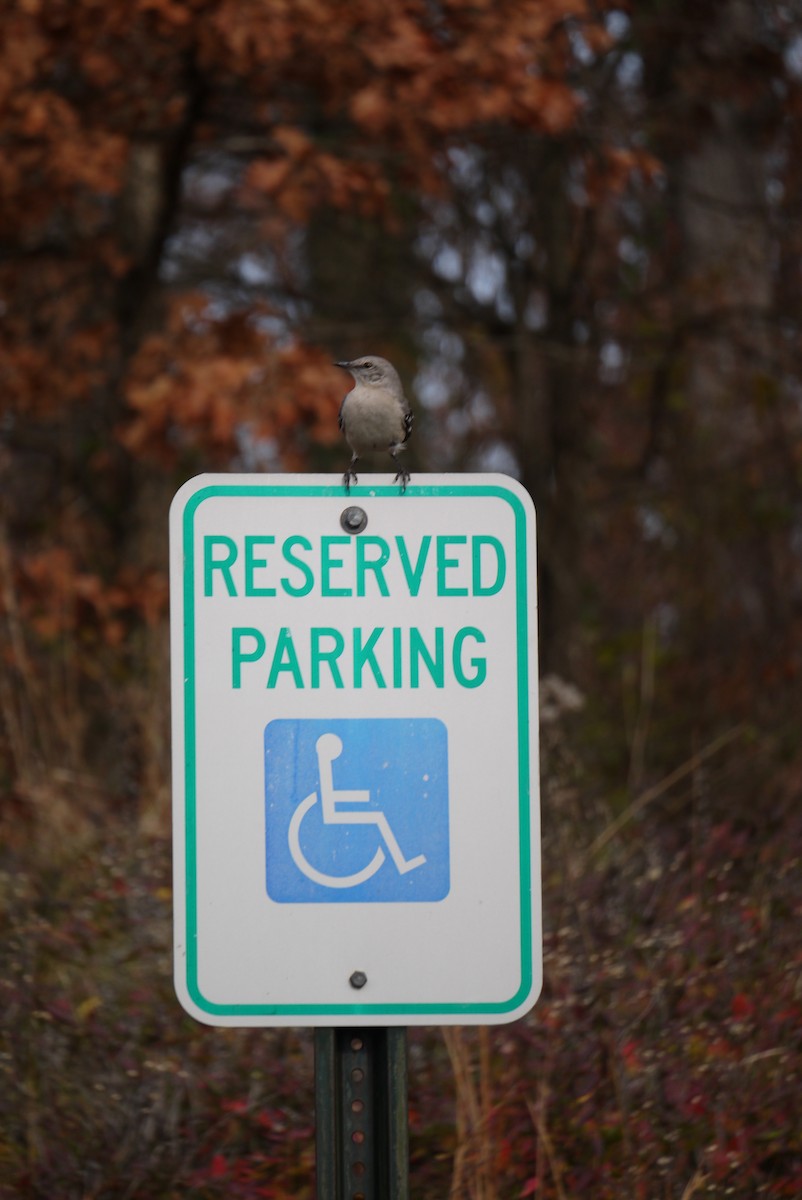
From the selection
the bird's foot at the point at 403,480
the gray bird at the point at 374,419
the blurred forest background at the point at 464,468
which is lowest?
the blurred forest background at the point at 464,468

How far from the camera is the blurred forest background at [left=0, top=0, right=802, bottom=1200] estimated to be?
3.69 metres

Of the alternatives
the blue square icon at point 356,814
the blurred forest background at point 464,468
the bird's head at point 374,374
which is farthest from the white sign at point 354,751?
the blurred forest background at point 464,468

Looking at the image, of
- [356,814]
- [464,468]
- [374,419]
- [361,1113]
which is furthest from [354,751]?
[464,468]

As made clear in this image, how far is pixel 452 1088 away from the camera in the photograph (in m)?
3.96

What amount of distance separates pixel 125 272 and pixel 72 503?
4.09ft

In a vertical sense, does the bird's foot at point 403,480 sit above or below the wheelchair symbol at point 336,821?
above

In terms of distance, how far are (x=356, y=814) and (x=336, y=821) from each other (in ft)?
0.09

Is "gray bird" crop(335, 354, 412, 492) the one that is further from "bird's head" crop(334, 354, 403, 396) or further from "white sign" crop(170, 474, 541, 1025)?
"white sign" crop(170, 474, 541, 1025)

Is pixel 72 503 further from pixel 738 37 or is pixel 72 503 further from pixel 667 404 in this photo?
pixel 738 37

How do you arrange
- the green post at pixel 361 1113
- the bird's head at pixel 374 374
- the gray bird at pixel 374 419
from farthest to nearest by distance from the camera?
the bird's head at pixel 374 374 < the gray bird at pixel 374 419 < the green post at pixel 361 1113

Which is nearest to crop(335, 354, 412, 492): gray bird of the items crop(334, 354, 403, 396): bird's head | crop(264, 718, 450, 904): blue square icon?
crop(334, 354, 403, 396): bird's head

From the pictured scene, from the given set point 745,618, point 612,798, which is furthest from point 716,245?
point 612,798

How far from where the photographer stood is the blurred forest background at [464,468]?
12.1 feet

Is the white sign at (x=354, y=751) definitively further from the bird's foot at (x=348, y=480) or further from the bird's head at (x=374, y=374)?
the bird's head at (x=374, y=374)
